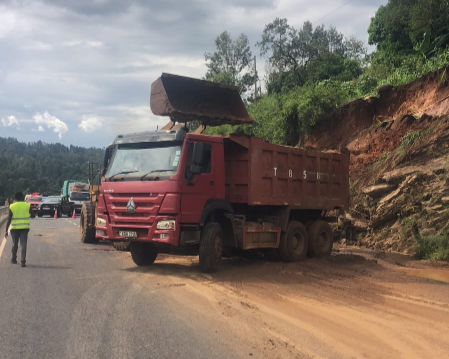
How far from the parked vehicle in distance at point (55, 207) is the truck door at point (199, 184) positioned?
27.8 metres

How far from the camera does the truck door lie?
8844 millimetres

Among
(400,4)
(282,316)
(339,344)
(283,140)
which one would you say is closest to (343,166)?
(282,316)

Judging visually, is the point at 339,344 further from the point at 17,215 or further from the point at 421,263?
the point at 17,215

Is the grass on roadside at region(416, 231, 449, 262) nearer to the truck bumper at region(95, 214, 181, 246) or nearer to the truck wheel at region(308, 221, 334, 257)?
the truck wheel at region(308, 221, 334, 257)

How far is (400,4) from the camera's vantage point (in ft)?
87.9

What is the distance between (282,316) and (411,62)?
2004 centimetres

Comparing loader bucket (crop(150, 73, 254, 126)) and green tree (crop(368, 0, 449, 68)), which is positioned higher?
green tree (crop(368, 0, 449, 68))

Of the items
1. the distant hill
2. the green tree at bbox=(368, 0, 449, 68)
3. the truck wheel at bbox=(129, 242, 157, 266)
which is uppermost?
the green tree at bbox=(368, 0, 449, 68)

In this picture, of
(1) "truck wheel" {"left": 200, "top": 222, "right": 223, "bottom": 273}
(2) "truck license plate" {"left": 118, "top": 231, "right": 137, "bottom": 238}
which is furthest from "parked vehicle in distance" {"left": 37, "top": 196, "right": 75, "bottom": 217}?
(1) "truck wheel" {"left": 200, "top": 222, "right": 223, "bottom": 273}

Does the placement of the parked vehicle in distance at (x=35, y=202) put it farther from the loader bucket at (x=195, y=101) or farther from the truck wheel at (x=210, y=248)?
the truck wheel at (x=210, y=248)

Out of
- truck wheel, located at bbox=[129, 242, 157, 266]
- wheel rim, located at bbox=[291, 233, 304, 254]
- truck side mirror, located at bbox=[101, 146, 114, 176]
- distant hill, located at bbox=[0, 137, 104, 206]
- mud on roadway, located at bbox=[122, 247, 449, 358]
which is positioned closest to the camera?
mud on roadway, located at bbox=[122, 247, 449, 358]

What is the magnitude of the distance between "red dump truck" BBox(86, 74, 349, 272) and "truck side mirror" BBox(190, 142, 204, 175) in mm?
19

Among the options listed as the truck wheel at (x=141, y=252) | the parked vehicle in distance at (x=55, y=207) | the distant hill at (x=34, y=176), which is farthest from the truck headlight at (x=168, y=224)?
the distant hill at (x=34, y=176)

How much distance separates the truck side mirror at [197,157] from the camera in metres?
8.80
